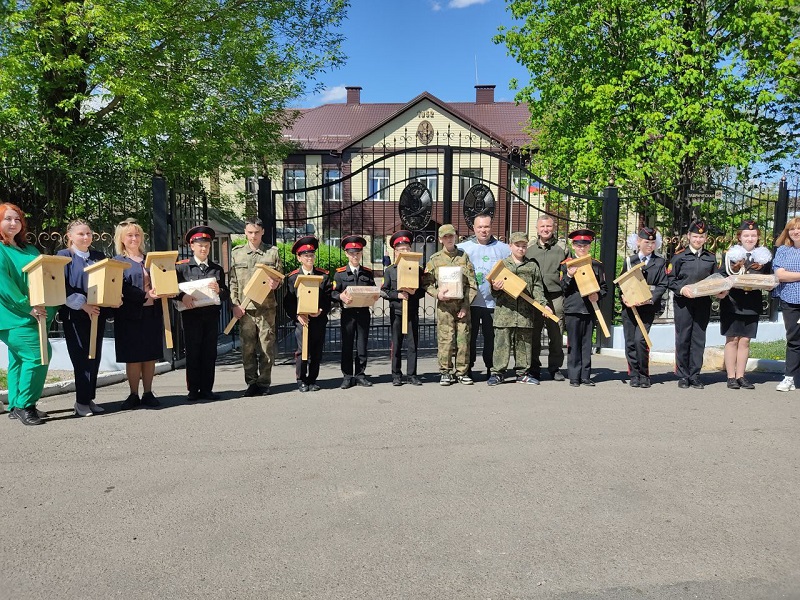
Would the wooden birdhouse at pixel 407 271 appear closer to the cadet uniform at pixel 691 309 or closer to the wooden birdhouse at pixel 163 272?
the wooden birdhouse at pixel 163 272

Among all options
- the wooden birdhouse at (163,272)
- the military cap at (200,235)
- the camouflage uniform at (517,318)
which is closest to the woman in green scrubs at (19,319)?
the wooden birdhouse at (163,272)

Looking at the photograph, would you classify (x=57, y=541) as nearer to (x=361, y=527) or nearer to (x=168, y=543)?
(x=168, y=543)

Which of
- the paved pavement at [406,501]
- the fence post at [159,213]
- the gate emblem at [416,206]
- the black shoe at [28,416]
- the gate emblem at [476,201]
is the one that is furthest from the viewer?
the gate emblem at [476,201]

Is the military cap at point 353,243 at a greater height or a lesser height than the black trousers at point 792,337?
greater

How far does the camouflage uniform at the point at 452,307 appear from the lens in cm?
730

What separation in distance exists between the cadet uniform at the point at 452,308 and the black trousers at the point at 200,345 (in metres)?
2.47

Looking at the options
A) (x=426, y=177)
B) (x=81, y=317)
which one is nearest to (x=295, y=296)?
(x=81, y=317)

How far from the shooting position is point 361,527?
3.77 meters

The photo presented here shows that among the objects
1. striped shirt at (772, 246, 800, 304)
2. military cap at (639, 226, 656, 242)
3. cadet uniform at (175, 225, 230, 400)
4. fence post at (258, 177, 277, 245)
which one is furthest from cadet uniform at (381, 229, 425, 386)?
striped shirt at (772, 246, 800, 304)

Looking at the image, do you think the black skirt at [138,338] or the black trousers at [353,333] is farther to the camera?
the black trousers at [353,333]

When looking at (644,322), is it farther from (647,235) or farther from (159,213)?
(159,213)

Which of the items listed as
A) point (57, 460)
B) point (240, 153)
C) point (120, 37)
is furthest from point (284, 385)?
point (240, 153)

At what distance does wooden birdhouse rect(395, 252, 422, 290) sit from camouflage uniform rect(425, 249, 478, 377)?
0.26 meters

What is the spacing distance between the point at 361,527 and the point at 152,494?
151 cm
